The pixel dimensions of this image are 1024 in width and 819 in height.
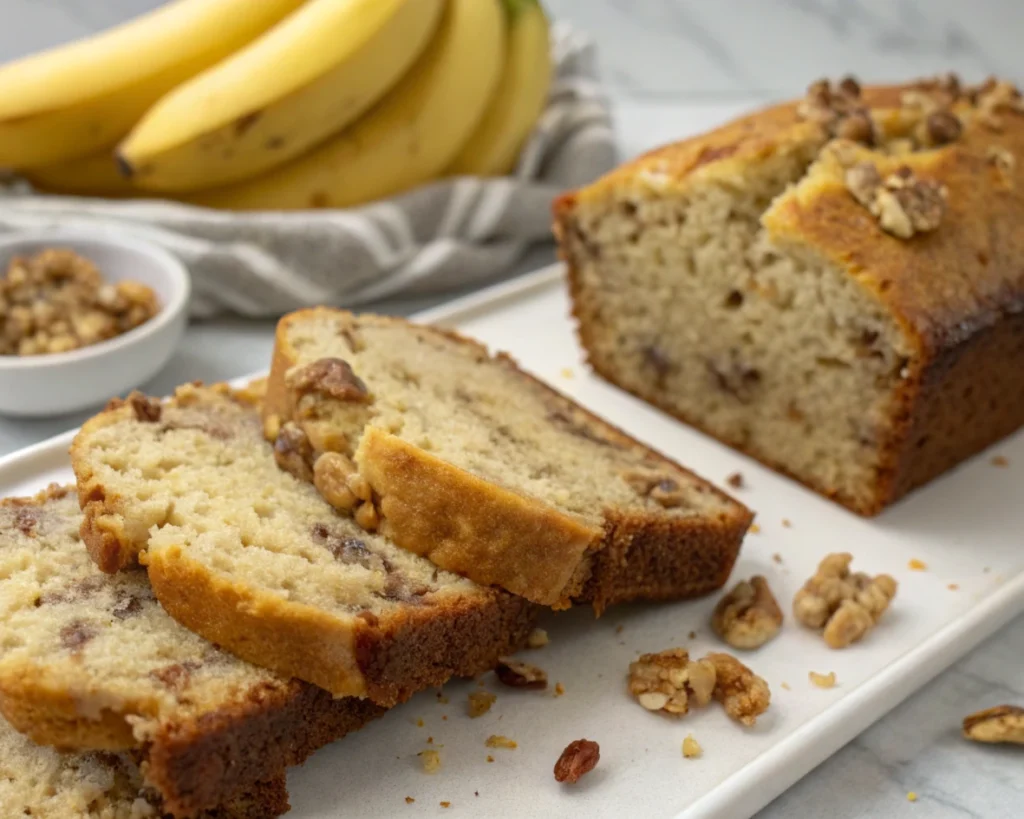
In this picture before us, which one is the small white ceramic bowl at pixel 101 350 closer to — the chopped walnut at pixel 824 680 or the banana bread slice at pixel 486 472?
the banana bread slice at pixel 486 472

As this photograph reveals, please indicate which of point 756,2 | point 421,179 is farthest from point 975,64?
point 421,179

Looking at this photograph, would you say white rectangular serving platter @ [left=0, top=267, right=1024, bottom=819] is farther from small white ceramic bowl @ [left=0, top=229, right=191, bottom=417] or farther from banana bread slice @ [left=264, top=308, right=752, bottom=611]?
small white ceramic bowl @ [left=0, top=229, right=191, bottom=417]

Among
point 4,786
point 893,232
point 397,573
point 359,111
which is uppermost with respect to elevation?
point 893,232

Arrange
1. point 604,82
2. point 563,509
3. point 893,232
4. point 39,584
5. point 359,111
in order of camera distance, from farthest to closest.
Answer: point 604,82 → point 359,111 → point 893,232 → point 563,509 → point 39,584

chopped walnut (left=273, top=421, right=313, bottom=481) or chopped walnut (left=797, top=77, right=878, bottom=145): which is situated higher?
chopped walnut (left=797, top=77, right=878, bottom=145)

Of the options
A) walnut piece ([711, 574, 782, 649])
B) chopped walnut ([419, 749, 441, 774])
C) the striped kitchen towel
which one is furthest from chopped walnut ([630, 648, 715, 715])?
the striped kitchen towel

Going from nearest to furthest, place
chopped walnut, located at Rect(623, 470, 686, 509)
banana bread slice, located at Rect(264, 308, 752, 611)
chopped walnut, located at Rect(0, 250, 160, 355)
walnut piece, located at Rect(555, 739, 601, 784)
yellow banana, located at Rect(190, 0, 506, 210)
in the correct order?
walnut piece, located at Rect(555, 739, 601, 784), banana bread slice, located at Rect(264, 308, 752, 611), chopped walnut, located at Rect(623, 470, 686, 509), chopped walnut, located at Rect(0, 250, 160, 355), yellow banana, located at Rect(190, 0, 506, 210)

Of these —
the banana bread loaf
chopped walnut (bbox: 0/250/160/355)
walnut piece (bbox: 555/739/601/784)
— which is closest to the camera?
walnut piece (bbox: 555/739/601/784)

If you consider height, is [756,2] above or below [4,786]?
above

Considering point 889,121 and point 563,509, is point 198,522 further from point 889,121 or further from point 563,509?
point 889,121
